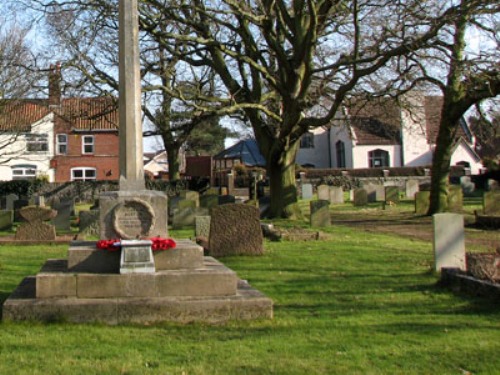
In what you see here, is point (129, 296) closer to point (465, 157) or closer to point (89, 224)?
point (89, 224)

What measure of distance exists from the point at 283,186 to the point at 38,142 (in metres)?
31.1

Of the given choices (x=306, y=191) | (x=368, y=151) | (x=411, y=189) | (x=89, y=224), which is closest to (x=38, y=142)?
(x=306, y=191)

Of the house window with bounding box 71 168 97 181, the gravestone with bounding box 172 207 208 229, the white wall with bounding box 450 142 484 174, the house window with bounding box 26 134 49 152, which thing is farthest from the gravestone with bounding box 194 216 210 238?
the white wall with bounding box 450 142 484 174

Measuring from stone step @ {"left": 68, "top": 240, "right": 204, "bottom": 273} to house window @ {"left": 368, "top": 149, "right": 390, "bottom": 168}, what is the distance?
46732mm

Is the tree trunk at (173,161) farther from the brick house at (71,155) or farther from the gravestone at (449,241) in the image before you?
the gravestone at (449,241)

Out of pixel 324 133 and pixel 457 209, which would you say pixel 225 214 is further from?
pixel 324 133

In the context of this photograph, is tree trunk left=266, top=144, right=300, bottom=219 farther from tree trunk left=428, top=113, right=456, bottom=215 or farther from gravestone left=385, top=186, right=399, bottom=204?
gravestone left=385, top=186, right=399, bottom=204

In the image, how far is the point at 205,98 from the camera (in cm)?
1775

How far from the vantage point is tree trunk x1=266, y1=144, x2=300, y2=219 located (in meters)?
20.7

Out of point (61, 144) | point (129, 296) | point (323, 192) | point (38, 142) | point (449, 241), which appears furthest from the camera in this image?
point (61, 144)

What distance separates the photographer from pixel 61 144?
47.4 meters

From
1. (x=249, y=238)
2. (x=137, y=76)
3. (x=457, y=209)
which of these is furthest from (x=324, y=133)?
(x=137, y=76)

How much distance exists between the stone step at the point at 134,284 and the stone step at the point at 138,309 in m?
0.11

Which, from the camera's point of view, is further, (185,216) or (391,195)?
(391,195)
